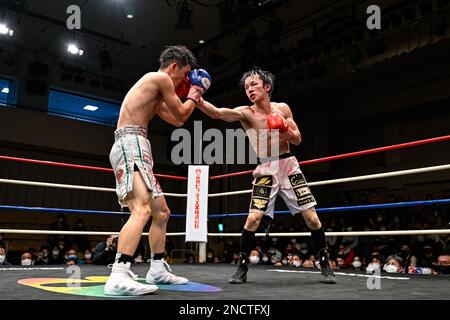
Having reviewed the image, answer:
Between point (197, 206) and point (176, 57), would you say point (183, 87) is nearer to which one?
point (176, 57)

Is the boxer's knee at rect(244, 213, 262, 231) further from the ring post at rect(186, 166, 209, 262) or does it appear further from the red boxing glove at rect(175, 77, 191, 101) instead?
the ring post at rect(186, 166, 209, 262)

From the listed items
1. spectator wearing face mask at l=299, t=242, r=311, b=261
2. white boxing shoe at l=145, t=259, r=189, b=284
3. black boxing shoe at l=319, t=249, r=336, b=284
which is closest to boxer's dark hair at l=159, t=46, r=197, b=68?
white boxing shoe at l=145, t=259, r=189, b=284

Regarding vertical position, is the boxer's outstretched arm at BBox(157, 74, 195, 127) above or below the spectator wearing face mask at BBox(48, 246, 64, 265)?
above

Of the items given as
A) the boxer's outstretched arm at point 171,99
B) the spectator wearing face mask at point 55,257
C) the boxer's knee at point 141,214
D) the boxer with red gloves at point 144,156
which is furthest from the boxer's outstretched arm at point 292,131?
the spectator wearing face mask at point 55,257

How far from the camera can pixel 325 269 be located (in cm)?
233

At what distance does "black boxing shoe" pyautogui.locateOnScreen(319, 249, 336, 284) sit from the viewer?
2.28 metres

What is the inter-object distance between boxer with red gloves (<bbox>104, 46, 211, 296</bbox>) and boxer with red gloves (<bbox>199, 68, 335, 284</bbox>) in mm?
322

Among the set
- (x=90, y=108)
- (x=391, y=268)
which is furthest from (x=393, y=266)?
(x=90, y=108)

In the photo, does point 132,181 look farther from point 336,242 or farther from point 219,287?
point 336,242

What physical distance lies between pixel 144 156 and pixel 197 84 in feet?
1.61

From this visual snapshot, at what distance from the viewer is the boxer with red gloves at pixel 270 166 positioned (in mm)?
2398

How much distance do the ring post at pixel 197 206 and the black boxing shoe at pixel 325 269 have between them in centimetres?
150

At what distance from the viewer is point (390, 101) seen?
337 inches

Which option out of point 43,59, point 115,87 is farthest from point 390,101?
point 43,59
